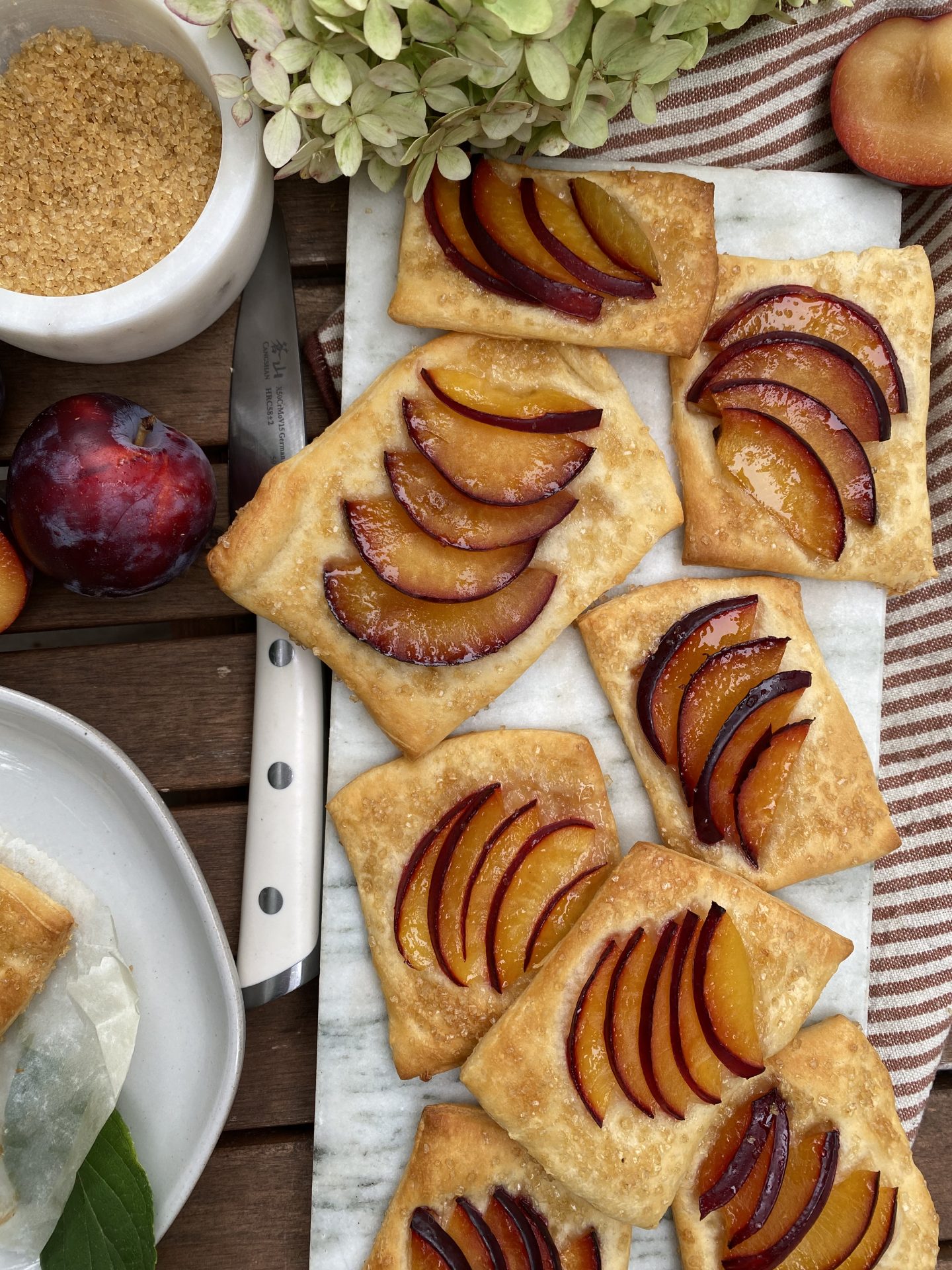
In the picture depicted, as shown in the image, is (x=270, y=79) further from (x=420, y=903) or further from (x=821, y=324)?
(x=420, y=903)

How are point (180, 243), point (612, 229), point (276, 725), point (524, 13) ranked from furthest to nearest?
point (276, 725), point (612, 229), point (180, 243), point (524, 13)

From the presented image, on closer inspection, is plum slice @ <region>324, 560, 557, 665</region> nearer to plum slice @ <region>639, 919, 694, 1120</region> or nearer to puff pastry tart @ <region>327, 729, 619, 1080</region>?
puff pastry tart @ <region>327, 729, 619, 1080</region>

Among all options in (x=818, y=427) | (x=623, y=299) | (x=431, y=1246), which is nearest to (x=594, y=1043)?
(x=431, y=1246)

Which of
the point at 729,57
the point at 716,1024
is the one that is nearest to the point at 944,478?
the point at 729,57

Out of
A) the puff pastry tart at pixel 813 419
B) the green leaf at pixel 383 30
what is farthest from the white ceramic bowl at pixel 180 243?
the puff pastry tart at pixel 813 419

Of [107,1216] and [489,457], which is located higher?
[489,457]

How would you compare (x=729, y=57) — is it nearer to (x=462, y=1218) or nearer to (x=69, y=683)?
(x=69, y=683)

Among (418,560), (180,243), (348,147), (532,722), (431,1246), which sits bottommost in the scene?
(431,1246)
